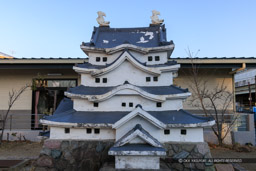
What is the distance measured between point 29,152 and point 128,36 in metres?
9.05

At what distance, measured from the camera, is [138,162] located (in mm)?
5289

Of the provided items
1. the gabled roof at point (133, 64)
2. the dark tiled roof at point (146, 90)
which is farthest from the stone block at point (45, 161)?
the gabled roof at point (133, 64)

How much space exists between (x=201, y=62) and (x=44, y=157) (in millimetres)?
12153

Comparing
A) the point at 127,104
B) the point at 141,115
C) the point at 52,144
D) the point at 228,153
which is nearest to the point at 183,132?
the point at 141,115

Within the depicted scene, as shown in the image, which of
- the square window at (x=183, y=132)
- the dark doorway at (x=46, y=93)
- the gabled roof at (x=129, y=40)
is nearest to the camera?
the square window at (x=183, y=132)

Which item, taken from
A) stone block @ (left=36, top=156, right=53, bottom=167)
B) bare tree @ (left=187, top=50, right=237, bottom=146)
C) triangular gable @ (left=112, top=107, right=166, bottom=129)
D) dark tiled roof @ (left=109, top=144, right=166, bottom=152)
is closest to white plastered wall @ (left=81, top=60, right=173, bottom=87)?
triangular gable @ (left=112, top=107, right=166, bottom=129)

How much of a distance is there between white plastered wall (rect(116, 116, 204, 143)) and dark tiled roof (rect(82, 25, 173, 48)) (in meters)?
3.88

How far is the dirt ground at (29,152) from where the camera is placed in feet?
30.4

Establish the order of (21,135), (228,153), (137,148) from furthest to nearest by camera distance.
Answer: (21,135)
(228,153)
(137,148)

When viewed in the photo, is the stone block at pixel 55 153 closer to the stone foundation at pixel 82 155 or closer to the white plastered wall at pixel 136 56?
the stone foundation at pixel 82 155

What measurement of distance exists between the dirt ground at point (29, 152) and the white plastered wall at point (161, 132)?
416 cm

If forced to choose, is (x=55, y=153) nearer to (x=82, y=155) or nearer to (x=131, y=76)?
(x=82, y=155)

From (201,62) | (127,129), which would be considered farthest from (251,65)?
(127,129)

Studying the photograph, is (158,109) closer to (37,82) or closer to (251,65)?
(251,65)
